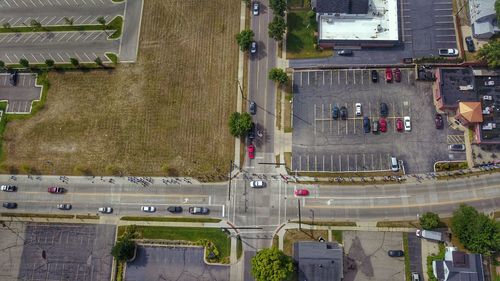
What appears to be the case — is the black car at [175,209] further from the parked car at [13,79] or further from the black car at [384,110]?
the parked car at [13,79]

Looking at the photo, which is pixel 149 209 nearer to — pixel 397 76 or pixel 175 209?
pixel 175 209

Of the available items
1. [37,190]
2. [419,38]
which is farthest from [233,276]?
[419,38]

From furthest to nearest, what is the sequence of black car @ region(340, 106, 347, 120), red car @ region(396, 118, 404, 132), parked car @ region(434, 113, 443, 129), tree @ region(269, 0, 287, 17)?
tree @ region(269, 0, 287, 17) → black car @ region(340, 106, 347, 120) → red car @ region(396, 118, 404, 132) → parked car @ region(434, 113, 443, 129)

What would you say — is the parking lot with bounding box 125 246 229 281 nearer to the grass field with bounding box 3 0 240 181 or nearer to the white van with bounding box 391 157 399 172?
the grass field with bounding box 3 0 240 181

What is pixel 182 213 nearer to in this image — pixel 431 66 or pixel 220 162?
pixel 220 162

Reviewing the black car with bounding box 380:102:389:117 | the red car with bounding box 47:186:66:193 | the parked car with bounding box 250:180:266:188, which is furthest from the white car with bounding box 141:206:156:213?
the black car with bounding box 380:102:389:117

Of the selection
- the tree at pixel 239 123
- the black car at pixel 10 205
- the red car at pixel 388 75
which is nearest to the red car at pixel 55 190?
the black car at pixel 10 205

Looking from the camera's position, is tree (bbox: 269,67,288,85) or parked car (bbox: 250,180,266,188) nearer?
parked car (bbox: 250,180,266,188)
